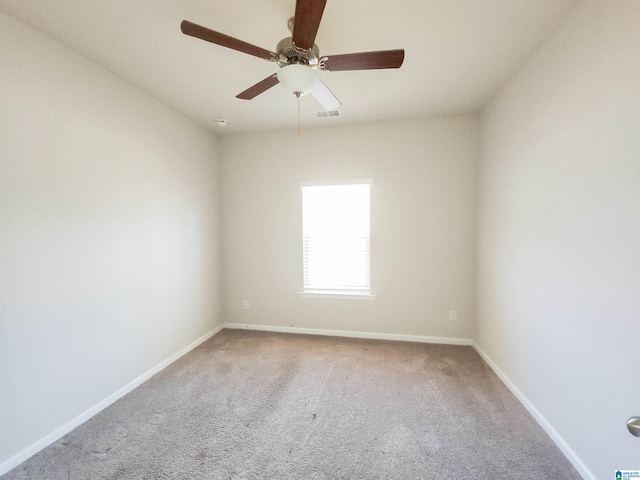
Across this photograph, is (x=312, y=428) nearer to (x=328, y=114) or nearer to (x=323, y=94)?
(x=323, y=94)

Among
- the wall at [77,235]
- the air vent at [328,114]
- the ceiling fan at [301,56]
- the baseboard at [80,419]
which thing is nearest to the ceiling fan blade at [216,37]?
the ceiling fan at [301,56]

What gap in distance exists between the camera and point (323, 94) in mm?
1964

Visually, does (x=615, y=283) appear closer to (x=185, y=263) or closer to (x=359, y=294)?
(x=359, y=294)

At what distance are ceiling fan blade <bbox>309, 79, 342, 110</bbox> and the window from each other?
1.29 meters

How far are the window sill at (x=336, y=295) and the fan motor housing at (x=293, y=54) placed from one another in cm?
256

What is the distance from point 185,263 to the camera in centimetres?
308

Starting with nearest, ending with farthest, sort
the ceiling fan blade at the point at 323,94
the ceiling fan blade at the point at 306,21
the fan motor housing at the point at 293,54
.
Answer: the ceiling fan blade at the point at 306,21, the fan motor housing at the point at 293,54, the ceiling fan blade at the point at 323,94

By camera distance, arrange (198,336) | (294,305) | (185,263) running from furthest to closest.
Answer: (294,305) → (198,336) → (185,263)

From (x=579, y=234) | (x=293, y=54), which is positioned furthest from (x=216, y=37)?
Result: (x=579, y=234)

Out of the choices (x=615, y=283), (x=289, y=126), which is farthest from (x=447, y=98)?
(x=615, y=283)

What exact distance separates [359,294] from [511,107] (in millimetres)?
2413

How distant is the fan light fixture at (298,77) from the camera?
59.0 inches

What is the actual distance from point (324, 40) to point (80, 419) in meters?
3.17

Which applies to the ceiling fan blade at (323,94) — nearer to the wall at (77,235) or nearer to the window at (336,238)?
the window at (336,238)
